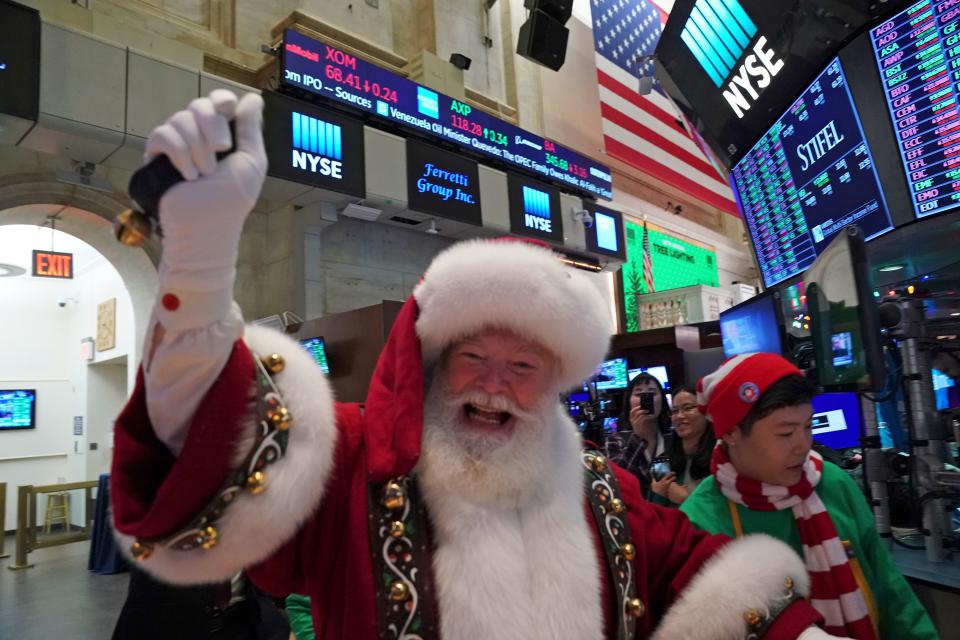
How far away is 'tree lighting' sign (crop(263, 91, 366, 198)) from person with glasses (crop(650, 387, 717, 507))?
3.59 m

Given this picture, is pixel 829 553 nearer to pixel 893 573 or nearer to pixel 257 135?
pixel 893 573

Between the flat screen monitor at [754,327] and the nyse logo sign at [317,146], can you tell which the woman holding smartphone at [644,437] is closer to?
the flat screen monitor at [754,327]

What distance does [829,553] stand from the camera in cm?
157

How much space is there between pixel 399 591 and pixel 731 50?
3576mm

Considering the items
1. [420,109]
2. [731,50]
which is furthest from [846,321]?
[420,109]

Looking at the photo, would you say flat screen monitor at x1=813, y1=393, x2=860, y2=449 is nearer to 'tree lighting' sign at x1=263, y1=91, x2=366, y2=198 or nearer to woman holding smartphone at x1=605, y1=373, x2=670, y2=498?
woman holding smartphone at x1=605, y1=373, x2=670, y2=498

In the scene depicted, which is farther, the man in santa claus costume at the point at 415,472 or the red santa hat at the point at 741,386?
the red santa hat at the point at 741,386

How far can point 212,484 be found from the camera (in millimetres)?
916

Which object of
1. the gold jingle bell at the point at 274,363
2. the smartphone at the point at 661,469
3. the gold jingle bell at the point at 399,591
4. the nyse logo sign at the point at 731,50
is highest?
the nyse logo sign at the point at 731,50

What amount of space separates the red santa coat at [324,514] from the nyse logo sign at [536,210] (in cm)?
570

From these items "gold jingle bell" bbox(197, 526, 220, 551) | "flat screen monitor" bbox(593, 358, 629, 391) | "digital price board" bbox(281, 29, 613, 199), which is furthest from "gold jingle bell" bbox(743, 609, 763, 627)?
"flat screen monitor" bbox(593, 358, 629, 391)

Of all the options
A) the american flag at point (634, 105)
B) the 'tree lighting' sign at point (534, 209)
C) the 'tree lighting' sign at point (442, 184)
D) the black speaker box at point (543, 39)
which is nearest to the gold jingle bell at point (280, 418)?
the 'tree lighting' sign at point (442, 184)

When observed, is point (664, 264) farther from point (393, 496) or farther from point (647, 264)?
point (393, 496)

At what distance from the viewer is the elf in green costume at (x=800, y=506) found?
1554 millimetres
